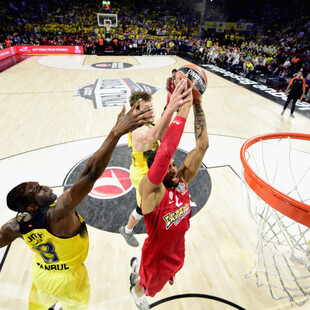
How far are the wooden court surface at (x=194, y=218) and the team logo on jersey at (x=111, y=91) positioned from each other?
0.38 meters

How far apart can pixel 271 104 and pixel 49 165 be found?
7738 millimetres

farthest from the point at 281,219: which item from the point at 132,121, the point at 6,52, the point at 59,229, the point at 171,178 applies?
the point at 6,52

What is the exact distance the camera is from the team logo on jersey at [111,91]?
7770 mm

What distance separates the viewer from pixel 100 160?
1.37 m

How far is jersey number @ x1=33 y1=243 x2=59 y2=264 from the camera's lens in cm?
163

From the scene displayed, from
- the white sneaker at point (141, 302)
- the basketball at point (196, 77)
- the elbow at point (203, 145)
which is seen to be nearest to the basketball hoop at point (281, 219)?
the elbow at point (203, 145)

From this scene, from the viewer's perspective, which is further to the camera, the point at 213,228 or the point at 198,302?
the point at 213,228

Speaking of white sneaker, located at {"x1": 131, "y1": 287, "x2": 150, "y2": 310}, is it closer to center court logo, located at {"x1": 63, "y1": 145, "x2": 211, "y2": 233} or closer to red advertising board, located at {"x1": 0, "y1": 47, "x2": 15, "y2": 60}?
center court logo, located at {"x1": 63, "y1": 145, "x2": 211, "y2": 233}

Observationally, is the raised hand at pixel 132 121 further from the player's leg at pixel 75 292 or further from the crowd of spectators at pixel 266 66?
the crowd of spectators at pixel 266 66

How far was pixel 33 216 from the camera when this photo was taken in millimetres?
1547

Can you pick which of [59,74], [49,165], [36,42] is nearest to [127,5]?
[36,42]

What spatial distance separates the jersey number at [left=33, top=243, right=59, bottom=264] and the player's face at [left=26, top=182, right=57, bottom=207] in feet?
1.09

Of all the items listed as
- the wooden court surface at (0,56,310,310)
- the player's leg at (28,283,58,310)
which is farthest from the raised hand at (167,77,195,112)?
the wooden court surface at (0,56,310,310)

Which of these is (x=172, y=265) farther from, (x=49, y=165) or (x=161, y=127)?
(x=49, y=165)
